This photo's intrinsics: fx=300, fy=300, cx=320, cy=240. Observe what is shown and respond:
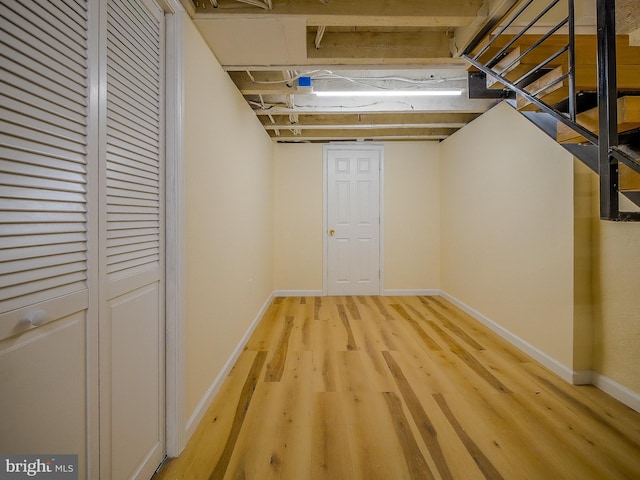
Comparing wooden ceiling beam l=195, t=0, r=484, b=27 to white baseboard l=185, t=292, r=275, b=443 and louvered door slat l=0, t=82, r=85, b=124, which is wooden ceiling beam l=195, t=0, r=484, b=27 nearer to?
louvered door slat l=0, t=82, r=85, b=124

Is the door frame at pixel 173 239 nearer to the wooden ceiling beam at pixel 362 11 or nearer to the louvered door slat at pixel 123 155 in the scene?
the louvered door slat at pixel 123 155

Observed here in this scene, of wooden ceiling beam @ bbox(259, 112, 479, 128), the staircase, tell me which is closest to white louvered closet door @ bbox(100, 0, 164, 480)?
the staircase

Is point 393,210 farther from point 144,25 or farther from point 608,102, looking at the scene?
point 144,25

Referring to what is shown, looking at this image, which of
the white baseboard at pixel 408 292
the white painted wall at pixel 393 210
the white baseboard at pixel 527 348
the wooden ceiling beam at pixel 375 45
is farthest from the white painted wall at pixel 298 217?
the wooden ceiling beam at pixel 375 45

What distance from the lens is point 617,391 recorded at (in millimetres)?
2023

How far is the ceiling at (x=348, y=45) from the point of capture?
70.4 inches

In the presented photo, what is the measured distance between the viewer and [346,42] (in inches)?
86.0

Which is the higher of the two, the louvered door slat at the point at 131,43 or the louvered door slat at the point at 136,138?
the louvered door slat at the point at 131,43

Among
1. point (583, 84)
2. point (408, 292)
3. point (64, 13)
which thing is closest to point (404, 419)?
point (583, 84)

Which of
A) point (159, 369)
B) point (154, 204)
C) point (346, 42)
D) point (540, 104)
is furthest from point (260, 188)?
point (540, 104)

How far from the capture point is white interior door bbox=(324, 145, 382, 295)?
16.0ft

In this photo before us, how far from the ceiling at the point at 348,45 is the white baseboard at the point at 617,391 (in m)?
2.35

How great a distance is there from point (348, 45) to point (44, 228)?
216 centimetres

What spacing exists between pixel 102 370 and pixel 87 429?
0.18 m
